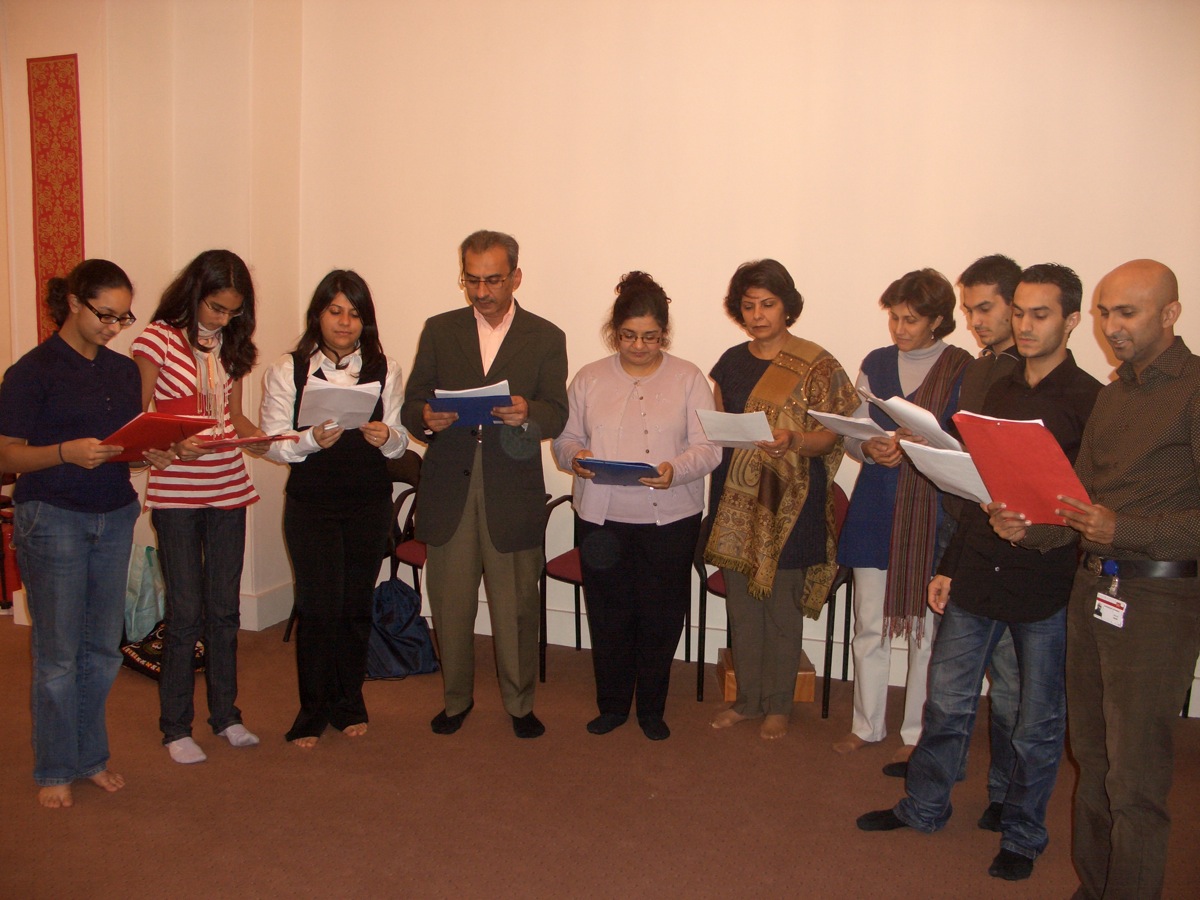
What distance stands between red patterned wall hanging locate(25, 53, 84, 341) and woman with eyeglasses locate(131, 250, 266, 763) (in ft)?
5.76

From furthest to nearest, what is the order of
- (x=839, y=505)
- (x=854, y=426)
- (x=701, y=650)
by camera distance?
(x=839, y=505)
(x=701, y=650)
(x=854, y=426)

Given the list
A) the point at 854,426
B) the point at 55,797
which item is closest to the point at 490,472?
the point at 854,426

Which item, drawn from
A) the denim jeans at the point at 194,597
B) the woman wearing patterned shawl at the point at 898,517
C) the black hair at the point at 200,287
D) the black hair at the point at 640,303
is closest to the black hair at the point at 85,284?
the black hair at the point at 200,287

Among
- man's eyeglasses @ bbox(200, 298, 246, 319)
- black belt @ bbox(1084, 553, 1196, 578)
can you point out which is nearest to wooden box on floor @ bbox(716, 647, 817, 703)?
black belt @ bbox(1084, 553, 1196, 578)

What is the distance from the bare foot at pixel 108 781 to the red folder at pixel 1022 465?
2.68 metres

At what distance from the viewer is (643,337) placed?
3.08 metres

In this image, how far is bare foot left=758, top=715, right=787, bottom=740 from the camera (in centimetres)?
330

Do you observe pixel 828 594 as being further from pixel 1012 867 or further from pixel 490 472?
pixel 490 472

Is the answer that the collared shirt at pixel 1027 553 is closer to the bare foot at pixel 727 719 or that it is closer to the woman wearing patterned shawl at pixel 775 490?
the woman wearing patterned shawl at pixel 775 490

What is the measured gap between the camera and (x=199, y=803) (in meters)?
2.75

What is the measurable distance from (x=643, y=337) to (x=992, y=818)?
1847 mm

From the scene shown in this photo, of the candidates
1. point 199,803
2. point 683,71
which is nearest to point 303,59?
point 683,71

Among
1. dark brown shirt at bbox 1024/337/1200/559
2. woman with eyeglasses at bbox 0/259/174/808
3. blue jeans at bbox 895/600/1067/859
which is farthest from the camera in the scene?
woman with eyeglasses at bbox 0/259/174/808

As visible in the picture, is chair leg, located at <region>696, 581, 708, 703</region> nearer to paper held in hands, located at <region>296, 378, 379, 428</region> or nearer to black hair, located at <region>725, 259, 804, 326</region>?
black hair, located at <region>725, 259, 804, 326</region>
